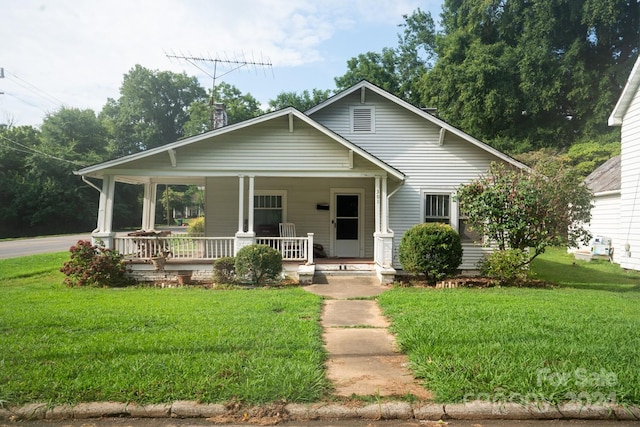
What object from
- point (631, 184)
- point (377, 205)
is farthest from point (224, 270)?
point (631, 184)

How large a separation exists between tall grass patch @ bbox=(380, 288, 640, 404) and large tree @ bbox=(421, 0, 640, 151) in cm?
2470

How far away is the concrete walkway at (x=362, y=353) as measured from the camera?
3867 mm

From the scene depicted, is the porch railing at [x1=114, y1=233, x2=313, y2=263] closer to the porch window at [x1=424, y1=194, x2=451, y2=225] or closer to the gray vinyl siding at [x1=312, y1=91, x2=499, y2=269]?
the gray vinyl siding at [x1=312, y1=91, x2=499, y2=269]

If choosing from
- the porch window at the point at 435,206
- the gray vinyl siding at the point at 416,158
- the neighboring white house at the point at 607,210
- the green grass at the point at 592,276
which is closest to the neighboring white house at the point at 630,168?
the green grass at the point at 592,276

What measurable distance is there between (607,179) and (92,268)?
65.5 ft

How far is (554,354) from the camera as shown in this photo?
4.51 m

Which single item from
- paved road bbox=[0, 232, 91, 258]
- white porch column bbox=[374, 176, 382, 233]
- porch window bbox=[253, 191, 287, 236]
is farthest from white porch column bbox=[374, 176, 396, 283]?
paved road bbox=[0, 232, 91, 258]

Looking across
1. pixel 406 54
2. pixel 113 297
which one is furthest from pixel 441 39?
pixel 113 297

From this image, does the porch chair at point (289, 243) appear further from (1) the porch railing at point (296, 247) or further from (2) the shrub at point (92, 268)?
(2) the shrub at point (92, 268)

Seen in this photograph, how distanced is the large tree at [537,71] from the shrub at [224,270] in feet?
82.6

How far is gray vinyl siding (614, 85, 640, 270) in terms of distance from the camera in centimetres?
1261

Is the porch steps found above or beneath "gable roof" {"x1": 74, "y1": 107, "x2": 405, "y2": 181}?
beneath

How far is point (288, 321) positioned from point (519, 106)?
100 feet

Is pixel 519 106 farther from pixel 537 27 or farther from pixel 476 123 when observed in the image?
pixel 537 27
